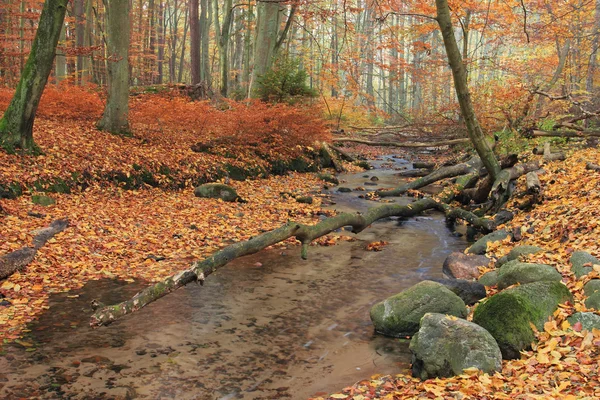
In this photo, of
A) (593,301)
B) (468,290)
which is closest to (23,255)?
(468,290)

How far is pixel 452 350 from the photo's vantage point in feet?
14.6

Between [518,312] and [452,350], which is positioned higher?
[518,312]

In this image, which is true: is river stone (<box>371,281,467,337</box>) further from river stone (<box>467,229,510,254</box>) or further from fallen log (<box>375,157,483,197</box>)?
fallen log (<box>375,157,483,197</box>)

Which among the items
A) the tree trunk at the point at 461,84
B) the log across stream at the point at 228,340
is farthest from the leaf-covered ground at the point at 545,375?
the tree trunk at the point at 461,84

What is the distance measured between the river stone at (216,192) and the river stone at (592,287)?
8.89 metres

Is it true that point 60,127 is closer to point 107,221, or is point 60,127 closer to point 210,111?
point 210,111

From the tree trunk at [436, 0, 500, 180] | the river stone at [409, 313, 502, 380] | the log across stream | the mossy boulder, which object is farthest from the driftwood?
the tree trunk at [436, 0, 500, 180]

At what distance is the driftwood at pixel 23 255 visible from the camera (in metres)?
6.54

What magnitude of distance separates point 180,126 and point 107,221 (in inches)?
254

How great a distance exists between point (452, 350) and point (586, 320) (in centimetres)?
126

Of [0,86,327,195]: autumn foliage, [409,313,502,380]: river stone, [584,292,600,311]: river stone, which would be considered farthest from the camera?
[0,86,327,195]: autumn foliage

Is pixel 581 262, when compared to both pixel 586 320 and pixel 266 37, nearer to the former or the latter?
pixel 586 320

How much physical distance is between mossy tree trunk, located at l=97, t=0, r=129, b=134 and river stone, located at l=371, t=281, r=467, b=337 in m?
10.2

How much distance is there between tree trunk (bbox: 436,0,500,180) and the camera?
346 inches
